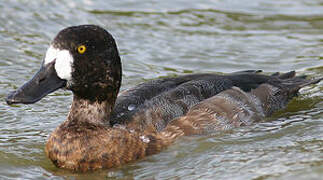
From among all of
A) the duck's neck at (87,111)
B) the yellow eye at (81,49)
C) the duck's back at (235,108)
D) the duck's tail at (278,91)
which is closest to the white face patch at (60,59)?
the yellow eye at (81,49)

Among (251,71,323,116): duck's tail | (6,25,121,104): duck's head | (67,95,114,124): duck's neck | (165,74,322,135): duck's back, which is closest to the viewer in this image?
(6,25,121,104): duck's head

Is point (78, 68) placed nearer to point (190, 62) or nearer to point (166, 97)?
point (166, 97)

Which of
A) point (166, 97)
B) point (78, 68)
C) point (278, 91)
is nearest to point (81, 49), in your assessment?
point (78, 68)

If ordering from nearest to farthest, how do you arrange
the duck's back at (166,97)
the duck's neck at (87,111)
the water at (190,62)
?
the water at (190,62), the duck's neck at (87,111), the duck's back at (166,97)

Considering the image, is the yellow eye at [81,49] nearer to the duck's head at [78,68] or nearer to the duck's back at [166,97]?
the duck's head at [78,68]

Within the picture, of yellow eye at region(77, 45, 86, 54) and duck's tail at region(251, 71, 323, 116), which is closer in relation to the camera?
yellow eye at region(77, 45, 86, 54)

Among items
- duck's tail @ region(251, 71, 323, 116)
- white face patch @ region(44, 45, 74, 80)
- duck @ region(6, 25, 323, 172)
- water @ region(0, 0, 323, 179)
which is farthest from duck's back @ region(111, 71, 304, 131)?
white face patch @ region(44, 45, 74, 80)

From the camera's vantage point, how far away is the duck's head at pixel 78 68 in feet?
21.6

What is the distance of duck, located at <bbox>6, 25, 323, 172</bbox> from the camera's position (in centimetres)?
661

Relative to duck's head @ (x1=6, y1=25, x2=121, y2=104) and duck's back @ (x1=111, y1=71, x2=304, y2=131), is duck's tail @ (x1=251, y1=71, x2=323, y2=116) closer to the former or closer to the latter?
duck's back @ (x1=111, y1=71, x2=304, y2=131)

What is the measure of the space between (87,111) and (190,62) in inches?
154

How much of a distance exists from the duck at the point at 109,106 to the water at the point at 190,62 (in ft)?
0.56

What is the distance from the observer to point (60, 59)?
21.6 ft

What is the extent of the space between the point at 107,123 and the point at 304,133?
223 cm
